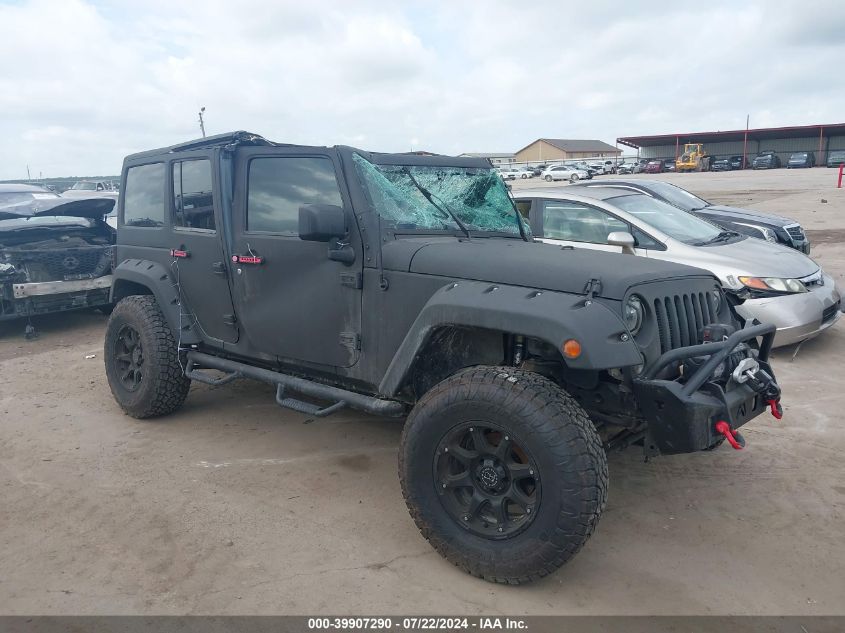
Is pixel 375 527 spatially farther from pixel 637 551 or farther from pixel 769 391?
pixel 769 391

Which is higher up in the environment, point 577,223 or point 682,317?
point 577,223

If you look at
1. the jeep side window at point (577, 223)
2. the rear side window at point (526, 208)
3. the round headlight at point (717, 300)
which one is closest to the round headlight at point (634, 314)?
the round headlight at point (717, 300)

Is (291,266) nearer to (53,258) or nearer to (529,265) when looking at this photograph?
(529,265)

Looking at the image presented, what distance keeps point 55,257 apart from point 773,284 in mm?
7782

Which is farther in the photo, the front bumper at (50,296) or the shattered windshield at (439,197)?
the front bumper at (50,296)

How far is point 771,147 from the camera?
54406mm

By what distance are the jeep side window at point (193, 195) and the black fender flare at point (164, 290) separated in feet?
1.35

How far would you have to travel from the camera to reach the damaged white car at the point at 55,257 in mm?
7551

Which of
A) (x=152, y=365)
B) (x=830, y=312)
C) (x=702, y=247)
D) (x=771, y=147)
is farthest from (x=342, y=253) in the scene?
(x=771, y=147)

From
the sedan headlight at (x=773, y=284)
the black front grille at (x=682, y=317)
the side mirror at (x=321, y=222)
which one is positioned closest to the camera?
the black front grille at (x=682, y=317)

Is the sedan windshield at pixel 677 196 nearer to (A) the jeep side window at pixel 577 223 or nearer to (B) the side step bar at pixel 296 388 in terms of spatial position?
(A) the jeep side window at pixel 577 223

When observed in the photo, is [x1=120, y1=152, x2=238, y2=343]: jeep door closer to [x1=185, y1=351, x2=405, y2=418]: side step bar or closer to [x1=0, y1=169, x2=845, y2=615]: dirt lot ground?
[x1=185, y1=351, x2=405, y2=418]: side step bar
